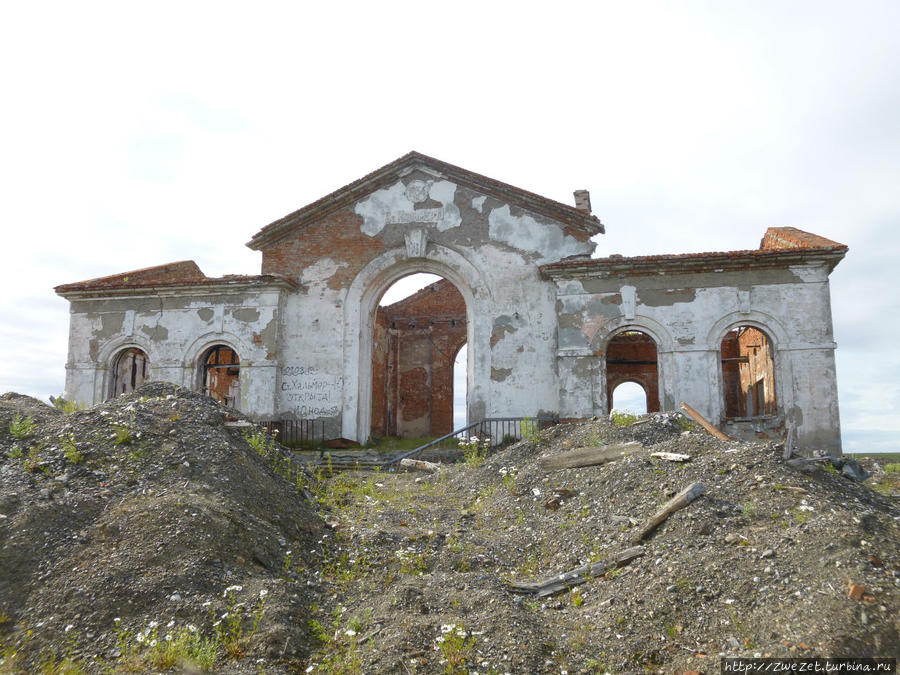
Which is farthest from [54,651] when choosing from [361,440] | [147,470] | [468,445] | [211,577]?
[361,440]

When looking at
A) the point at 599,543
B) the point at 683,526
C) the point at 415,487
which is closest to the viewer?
the point at 683,526

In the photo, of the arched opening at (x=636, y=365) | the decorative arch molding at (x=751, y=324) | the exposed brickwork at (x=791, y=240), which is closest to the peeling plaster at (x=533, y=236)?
the decorative arch molding at (x=751, y=324)

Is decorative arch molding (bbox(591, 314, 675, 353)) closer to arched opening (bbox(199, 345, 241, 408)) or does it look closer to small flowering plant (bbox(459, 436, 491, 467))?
small flowering plant (bbox(459, 436, 491, 467))

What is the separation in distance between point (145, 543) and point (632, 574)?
4636 millimetres

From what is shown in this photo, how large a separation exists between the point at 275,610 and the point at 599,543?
11.6 ft

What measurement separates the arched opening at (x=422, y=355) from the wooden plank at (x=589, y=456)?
15381 mm

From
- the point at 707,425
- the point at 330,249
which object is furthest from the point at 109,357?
the point at 707,425

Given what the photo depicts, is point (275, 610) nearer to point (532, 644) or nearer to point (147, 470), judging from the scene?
point (532, 644)

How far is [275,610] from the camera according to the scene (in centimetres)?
586

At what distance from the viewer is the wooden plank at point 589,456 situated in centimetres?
1003

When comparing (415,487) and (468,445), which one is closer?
(415,487)

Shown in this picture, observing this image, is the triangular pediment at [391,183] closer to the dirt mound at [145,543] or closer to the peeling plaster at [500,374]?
the peeling plaster at [500,374]

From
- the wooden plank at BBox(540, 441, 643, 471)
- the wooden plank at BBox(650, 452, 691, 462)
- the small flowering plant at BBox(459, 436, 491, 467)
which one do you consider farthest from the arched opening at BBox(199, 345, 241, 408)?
the wooden plank at BBox(650, 452, 691, 462)

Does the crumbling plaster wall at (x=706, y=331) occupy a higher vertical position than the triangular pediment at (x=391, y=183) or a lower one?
lower
